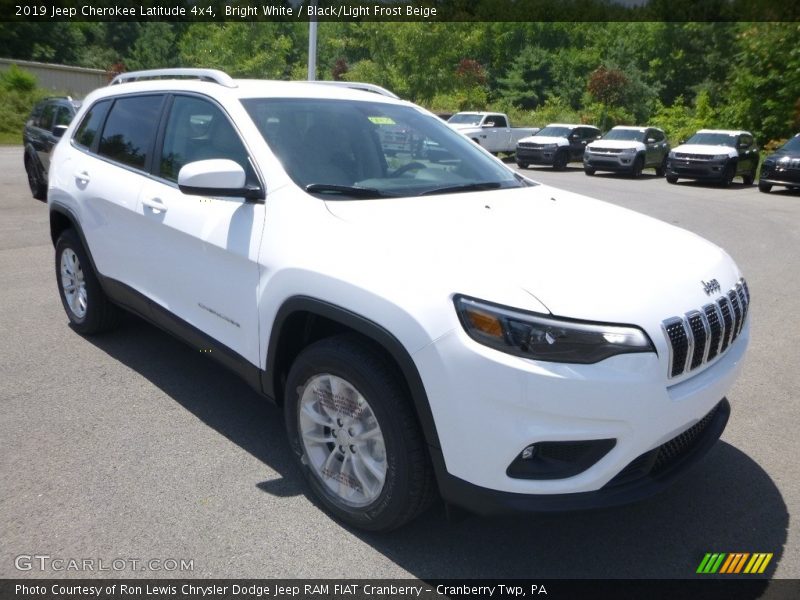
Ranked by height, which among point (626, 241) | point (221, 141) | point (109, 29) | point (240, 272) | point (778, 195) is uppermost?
point (109, 29)

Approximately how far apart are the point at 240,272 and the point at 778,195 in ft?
62.8

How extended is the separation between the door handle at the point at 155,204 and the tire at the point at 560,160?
22616mm

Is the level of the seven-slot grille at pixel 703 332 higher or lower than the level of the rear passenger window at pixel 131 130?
lower

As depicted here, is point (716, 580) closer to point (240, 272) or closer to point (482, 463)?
point (482, 463)

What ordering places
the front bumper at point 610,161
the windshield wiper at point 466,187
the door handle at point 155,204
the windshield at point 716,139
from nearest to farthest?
the windshield wiper at point 466,187, the door handle at point 155,204, the windshield at point 716,139, the front bumper at point 610,161

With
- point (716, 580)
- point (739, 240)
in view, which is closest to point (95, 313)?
point (716, 580)

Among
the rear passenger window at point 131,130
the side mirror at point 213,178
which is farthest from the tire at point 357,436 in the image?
the rear passenger window at point 131,130

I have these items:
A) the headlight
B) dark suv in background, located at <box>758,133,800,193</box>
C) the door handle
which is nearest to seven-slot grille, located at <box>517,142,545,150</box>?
dark suv in background, located at <box>758,133,800,193</box>

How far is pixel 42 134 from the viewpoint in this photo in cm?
1197

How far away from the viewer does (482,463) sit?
2.45 metres

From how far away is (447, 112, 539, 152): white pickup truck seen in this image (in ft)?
86.9

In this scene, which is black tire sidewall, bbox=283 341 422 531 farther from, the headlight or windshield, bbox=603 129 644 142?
windshield, bbox=603 129 644 142

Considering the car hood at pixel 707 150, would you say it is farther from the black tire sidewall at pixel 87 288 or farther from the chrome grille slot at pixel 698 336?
the chrome grille slot at pixel 698 336

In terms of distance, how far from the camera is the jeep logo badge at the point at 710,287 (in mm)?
2775
